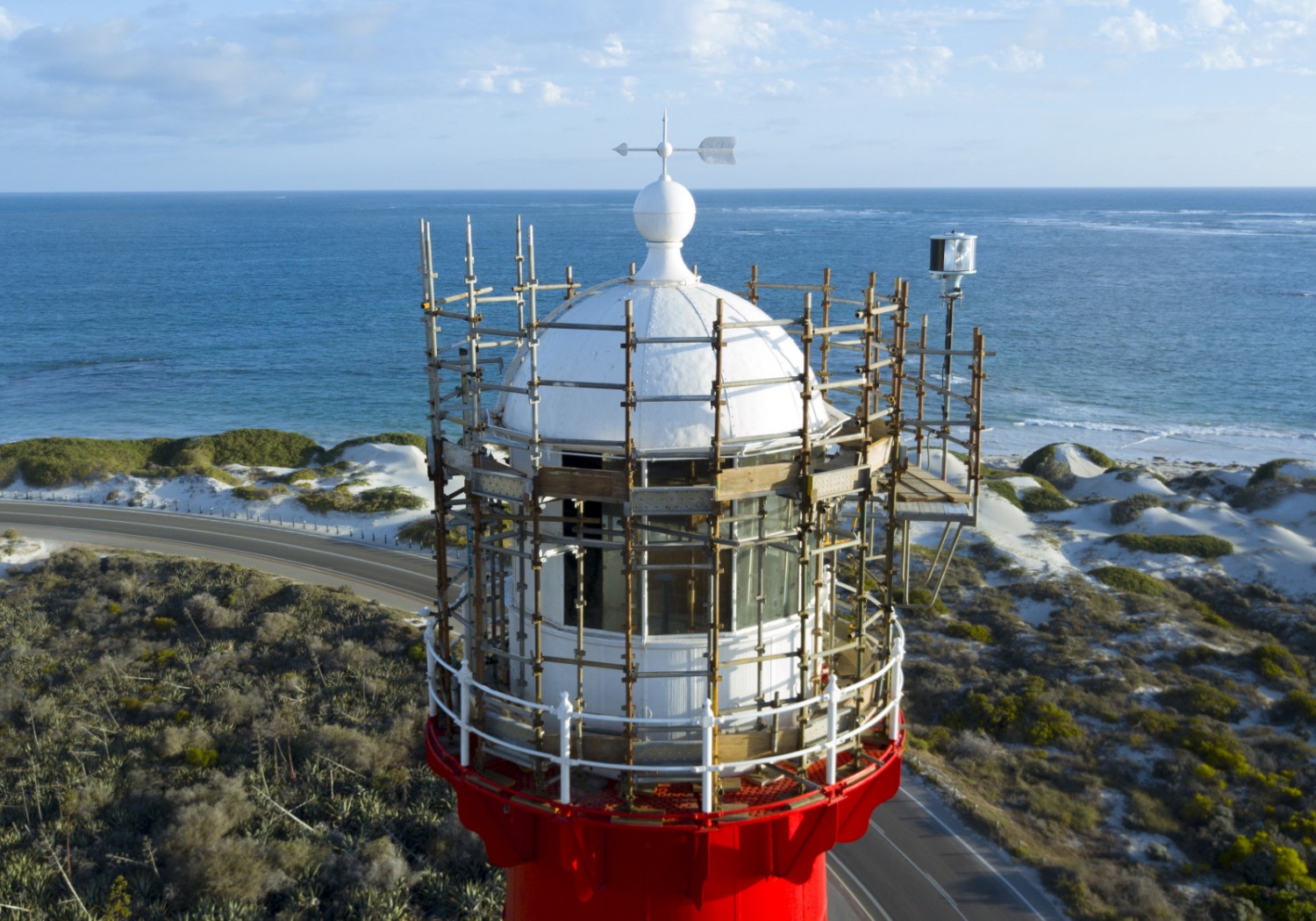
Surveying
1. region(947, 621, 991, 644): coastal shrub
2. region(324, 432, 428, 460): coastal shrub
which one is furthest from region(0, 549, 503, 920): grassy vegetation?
region(324, 432, 428, 460): coastal shrub

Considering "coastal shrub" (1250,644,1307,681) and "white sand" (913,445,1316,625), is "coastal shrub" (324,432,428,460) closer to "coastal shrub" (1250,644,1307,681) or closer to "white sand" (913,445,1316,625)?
"white sand" (913,445,1316,625)

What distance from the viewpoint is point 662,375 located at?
374 inches

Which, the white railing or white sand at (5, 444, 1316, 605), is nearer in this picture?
the white railing

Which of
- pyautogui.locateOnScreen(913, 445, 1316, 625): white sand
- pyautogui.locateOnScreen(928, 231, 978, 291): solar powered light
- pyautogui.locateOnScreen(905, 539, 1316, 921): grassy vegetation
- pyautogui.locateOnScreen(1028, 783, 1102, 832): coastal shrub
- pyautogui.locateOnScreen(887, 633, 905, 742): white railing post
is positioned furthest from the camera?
pyautogui.locateOnScreen(913, 445, 1316, 625): white sand

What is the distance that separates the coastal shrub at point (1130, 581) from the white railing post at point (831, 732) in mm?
37404

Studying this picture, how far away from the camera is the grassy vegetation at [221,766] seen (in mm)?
23406

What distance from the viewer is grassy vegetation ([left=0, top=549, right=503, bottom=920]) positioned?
2341cm

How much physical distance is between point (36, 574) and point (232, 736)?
21.0 meters

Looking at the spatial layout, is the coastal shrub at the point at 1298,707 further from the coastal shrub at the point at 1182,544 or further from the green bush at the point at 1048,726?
the coastal shrub at the point at 1182,544

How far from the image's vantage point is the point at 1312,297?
486ft

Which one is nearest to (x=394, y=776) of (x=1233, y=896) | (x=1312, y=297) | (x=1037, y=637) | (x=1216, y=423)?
(x=1233, y=896)

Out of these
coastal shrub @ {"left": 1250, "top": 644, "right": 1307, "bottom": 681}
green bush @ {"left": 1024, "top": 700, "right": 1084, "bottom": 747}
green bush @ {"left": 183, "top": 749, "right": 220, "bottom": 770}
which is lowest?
green bush @ {"left": 1024, "top": 700, "right": 1084, "bottom": 747}

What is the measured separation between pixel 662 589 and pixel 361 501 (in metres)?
50.7

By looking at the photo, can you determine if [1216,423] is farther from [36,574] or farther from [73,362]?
[73,362]
